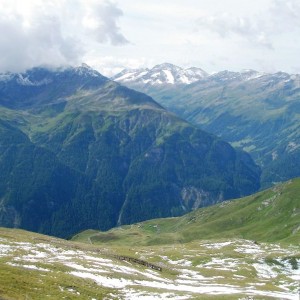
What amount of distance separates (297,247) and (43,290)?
145117mm

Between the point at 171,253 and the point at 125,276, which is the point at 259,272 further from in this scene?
the point at 125,276

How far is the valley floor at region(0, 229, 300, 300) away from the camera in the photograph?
69.7 m

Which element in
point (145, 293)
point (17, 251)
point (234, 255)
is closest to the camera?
point (145, 293)

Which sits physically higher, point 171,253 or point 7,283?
point 171,253

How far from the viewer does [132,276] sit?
307ft

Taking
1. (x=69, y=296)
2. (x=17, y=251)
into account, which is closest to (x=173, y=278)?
(x=17, y=251)

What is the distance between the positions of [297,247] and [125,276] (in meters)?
117

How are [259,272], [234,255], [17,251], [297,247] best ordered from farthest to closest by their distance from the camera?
[297,247], [234,255], [259,272], [17,251]

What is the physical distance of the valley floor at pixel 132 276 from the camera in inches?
2744

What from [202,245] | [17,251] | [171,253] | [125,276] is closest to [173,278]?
[125,276]

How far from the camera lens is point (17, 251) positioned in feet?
344

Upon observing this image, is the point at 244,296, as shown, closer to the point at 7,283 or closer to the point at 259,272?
the point at 7,283

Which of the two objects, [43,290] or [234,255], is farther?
[234,255]

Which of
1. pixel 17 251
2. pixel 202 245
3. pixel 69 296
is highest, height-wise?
pixel 202 245
